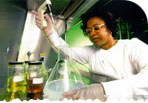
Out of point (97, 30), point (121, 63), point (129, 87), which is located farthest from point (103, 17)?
point (129, 87)

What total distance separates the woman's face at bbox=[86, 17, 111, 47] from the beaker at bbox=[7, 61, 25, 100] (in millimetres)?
522

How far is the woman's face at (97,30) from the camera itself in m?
0.65

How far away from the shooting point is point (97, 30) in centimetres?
65

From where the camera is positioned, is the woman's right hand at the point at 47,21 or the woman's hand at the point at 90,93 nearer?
the woman's hand at the point at 90,93

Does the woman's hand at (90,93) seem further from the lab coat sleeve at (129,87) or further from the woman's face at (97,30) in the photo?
the woman's face at (97,30)

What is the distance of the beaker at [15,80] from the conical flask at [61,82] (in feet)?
0.49

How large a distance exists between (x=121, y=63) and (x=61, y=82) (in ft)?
1.46

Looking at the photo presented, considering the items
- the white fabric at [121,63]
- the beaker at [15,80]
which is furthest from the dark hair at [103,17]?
the beaker at [15,80]

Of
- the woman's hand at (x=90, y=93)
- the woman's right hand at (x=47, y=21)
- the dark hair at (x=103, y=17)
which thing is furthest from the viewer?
the dark hair at (x=103, y=17)

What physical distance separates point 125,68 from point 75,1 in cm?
58

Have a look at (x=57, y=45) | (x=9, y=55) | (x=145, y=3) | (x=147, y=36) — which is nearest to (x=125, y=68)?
(x=147, y=36)

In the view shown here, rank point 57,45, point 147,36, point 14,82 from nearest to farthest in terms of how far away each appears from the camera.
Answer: point 14,82 → point 147,36 → point 57,45

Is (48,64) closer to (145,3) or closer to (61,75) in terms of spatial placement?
(61,75)

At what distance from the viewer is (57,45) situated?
2.26 feet
